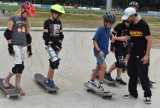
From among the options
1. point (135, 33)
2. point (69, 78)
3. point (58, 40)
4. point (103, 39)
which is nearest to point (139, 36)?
point (135, 33)

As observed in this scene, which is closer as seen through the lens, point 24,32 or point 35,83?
point 24,32

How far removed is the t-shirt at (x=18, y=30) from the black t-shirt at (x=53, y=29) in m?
0.54

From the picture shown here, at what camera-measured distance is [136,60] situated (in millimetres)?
6645

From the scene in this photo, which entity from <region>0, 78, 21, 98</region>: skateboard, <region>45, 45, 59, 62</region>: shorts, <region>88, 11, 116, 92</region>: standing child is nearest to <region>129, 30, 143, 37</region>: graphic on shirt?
<region>88, 11, 116, 92</region>: standing child

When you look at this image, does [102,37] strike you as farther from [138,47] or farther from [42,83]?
[42,83]

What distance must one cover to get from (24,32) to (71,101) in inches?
65.4

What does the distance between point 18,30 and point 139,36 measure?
2408 mm

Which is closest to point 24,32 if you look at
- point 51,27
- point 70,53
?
point 51,27

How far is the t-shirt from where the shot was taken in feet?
20.4

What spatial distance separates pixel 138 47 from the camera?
6.58 metres

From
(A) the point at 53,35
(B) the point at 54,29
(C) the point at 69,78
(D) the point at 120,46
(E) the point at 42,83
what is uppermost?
(B) the point at 54,29

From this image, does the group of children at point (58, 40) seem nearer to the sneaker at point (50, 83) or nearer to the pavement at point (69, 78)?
the sneaker at point (50, 83)

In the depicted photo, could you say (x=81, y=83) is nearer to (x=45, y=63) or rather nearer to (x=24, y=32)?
(x=45, y=63)

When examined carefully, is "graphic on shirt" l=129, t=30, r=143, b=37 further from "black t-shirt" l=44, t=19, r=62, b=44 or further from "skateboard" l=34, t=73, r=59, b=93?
"skateboard" l=34, t=73, r=59, b=93
